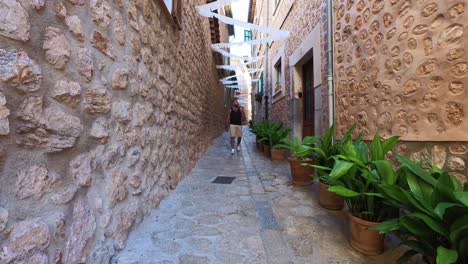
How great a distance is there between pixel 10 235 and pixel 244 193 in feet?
7.50

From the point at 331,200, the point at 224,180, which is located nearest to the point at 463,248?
the point at 331,200

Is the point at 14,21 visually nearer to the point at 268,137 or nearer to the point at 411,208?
the point at 411,208

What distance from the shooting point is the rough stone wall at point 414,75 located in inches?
65.4

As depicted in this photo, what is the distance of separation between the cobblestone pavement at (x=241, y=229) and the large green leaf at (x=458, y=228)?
582 millimetres

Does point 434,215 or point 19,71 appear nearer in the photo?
point 19,71

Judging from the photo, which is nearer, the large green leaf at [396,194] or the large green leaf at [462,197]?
the large green leaf at [462,197]

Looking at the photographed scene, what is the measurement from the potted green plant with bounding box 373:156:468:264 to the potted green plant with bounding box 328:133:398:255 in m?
0.15

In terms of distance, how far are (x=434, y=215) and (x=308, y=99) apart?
436 centimetres

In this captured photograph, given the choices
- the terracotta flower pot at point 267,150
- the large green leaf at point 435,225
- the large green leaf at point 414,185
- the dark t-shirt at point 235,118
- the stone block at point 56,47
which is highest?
the stone block at point 56,47

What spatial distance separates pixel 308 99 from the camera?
5.38 meters

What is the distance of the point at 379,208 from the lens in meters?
1.77

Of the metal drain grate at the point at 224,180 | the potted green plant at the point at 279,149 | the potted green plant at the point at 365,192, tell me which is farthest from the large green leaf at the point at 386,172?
the potted green plant at the point at 279,149

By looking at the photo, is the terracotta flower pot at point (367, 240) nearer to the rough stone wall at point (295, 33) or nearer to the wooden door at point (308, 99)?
the rough stone wall at point (295, 33)

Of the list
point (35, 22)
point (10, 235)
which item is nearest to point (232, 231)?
point (10, 235)
